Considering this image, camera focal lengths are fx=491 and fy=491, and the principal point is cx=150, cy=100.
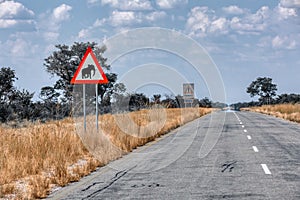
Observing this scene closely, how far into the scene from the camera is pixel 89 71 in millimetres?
16828

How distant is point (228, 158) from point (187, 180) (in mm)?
4340

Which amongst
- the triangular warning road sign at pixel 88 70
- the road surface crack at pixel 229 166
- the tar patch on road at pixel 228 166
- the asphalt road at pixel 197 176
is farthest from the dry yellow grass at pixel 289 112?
the road surface crack at pixel 229 166

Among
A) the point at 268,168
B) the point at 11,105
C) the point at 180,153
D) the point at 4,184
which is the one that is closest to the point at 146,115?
the point at 11,105

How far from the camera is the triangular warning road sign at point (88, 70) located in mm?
16625

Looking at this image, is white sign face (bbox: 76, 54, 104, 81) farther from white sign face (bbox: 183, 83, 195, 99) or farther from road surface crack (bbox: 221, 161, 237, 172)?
white sign face (bbox: 183, 83, 195, 99)

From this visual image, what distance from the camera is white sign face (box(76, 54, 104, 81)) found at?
655 inches

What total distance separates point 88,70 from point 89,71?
0.21ft

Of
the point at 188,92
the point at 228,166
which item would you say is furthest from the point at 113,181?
the point at 188,92

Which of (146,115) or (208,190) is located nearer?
(208,190)

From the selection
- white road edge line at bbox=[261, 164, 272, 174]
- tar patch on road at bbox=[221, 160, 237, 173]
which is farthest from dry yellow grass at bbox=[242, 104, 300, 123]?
white road edge line at bbox=[261, 164, 272, 174]

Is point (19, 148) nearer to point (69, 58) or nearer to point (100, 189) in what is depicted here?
point (100, 189)

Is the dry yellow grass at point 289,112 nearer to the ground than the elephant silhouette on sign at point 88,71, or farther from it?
nearer to the ground

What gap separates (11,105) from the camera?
33.0 m

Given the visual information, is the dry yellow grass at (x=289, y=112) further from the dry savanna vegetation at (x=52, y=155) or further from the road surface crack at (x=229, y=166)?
the road surface crack at (x=229, y=166)
